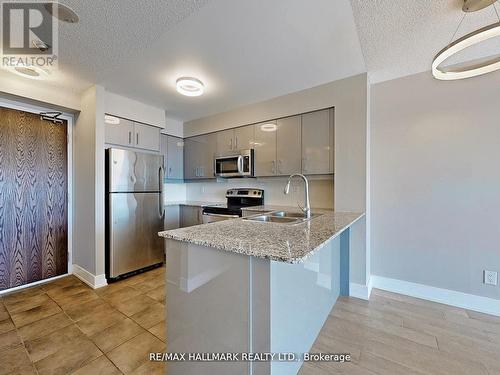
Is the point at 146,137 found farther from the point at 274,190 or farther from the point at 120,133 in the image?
the point at 274,190

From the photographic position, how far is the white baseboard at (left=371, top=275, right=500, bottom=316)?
2.10 m

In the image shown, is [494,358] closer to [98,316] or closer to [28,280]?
[98,316]

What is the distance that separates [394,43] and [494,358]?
251 centimetres

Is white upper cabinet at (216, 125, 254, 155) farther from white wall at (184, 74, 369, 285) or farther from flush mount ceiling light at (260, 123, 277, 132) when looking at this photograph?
white wall at (184, 74, 369, 285)

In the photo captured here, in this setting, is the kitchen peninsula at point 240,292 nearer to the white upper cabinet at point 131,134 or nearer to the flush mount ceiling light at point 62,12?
the flush mount ceiling light at point 62,12

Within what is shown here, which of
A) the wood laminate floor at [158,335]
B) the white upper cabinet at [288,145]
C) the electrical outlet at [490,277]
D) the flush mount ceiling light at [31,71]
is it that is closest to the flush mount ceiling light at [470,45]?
the white upper cabinet at [288,145]

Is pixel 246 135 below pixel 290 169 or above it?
above

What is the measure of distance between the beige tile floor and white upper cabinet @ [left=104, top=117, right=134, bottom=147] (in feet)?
6.10

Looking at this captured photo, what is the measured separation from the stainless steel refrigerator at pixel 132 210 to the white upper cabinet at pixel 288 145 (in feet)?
5.92

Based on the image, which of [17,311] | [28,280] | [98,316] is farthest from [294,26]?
[28,280]

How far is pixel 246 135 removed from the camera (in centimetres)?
339

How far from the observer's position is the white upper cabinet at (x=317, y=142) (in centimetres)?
265

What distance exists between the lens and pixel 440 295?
231 cm

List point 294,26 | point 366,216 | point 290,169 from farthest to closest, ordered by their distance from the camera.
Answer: point 290,169 < point 366,216 < point 294,26
